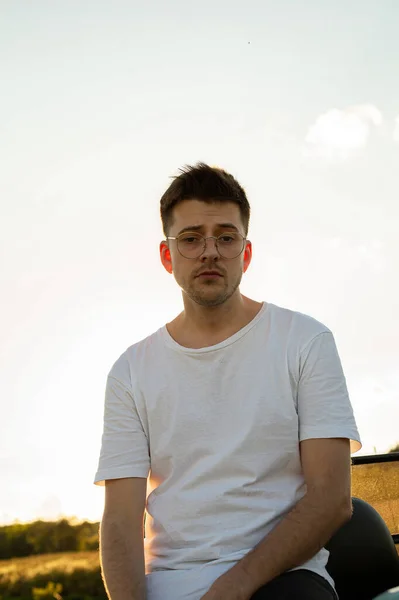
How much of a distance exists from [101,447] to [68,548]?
4087mm

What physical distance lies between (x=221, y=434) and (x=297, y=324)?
39 centimetres

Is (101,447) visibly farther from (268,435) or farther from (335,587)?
(335,587)

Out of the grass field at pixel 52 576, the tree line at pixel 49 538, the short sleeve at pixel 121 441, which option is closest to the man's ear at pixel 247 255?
the short sleeve at pixel 121 441

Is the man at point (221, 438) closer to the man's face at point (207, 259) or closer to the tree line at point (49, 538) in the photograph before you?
the man's face at point (207, 259)

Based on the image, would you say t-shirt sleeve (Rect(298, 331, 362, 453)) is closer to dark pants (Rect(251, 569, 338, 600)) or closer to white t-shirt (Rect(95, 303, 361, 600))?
white t-shirt (Rect(95, 303, 361, 600))

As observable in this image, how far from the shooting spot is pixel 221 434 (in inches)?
77.6

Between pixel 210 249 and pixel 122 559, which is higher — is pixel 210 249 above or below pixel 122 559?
above

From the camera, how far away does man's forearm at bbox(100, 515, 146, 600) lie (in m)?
1.92

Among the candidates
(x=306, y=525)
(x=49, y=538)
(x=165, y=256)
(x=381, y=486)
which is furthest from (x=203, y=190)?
(x=49, y=538)

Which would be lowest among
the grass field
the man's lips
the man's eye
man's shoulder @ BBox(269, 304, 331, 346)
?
the grass field

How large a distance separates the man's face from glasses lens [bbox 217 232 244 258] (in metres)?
0.01

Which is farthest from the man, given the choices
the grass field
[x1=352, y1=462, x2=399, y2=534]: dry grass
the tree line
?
the grass field

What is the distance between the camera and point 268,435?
1.93 m

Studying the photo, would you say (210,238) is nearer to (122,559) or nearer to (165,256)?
(165,256)
